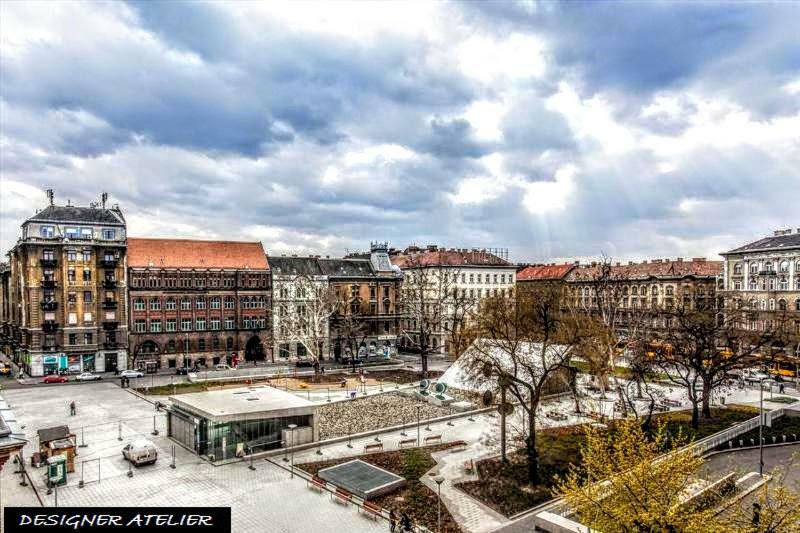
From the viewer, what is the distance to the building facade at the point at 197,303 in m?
71.2

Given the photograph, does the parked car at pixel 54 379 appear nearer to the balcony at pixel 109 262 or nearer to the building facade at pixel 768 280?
the balcony at pixel 109 262

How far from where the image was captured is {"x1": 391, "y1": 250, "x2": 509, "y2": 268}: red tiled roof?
307ft

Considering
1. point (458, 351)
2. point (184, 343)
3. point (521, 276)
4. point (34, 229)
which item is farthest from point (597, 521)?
point (521, 276)

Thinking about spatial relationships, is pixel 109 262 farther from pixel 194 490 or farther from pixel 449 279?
pixel 449 279

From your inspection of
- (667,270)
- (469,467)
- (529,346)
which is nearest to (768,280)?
(667,270)

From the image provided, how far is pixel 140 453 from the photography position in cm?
3194

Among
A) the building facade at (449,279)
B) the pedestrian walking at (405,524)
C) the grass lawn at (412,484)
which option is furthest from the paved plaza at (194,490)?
the building facade at (449,279)

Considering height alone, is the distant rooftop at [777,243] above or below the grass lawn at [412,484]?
above

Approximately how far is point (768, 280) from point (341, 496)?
3070 inches

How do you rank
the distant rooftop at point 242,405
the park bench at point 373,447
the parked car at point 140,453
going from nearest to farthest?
the parked car at point 140,453, the distant rooftop at point 242,405, the park bench at point 373,447

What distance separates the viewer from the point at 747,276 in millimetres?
81812

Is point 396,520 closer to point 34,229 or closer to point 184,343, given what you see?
point 184,343

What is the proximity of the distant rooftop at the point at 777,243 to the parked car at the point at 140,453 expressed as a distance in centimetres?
8368

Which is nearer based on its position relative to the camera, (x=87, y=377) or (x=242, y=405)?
(x=242, y=405)
